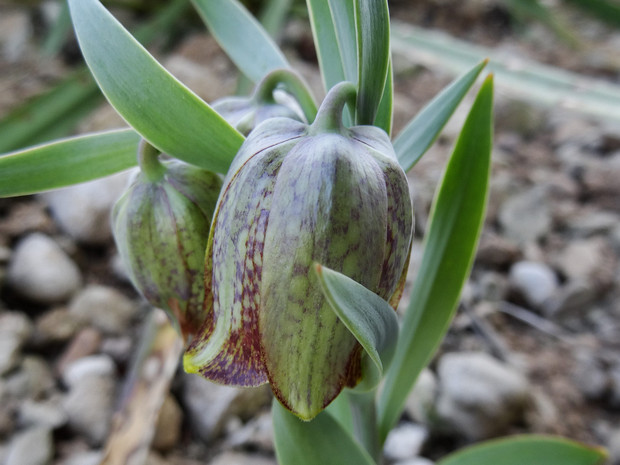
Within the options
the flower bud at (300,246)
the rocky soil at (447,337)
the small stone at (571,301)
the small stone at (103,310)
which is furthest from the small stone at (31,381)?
the small stone at (571,301)

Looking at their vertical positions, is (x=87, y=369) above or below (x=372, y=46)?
below

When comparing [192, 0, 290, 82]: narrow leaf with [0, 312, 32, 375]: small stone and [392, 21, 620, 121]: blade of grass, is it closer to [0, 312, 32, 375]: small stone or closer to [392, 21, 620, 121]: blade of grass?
[392, 21, 620, 121]: blade of grass

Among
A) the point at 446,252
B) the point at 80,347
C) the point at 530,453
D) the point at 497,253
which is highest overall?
the point at 446,252

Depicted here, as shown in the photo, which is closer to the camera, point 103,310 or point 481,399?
point 481,399

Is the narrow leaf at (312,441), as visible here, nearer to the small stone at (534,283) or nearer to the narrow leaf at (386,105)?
the narrow leaf at (386,105)

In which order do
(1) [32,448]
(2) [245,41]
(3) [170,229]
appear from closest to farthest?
(3) [170,229], (2) [245,41], (1) [32,448]

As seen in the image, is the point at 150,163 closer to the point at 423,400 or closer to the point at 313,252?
the point at 313,252

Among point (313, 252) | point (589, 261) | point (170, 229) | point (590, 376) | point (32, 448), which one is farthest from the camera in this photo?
point (589, 261)

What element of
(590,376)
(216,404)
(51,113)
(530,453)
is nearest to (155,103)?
(530,453)
